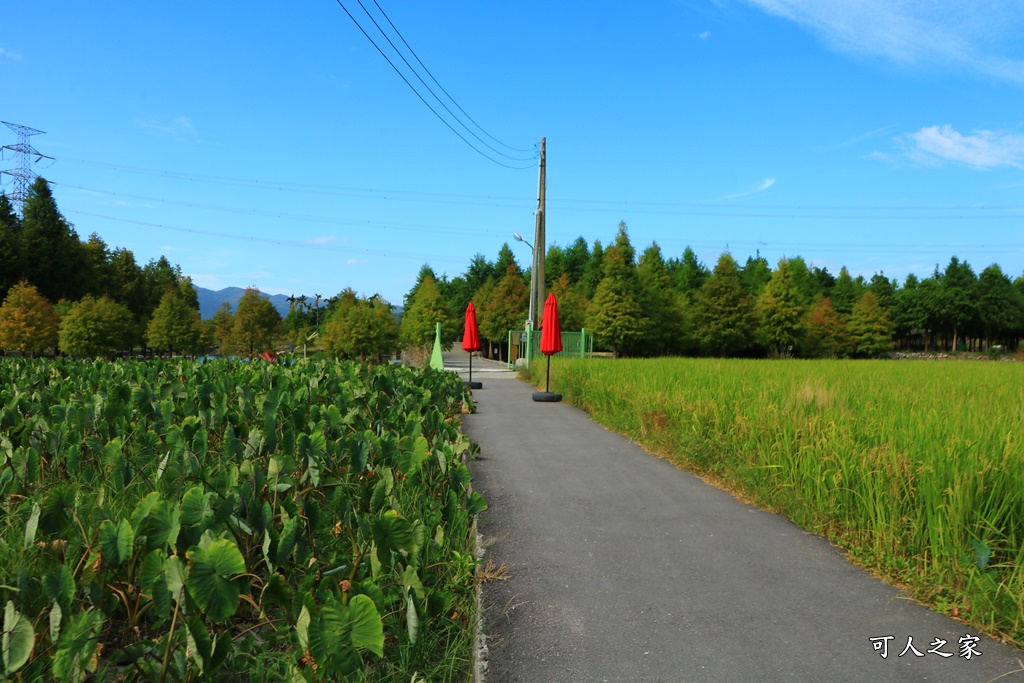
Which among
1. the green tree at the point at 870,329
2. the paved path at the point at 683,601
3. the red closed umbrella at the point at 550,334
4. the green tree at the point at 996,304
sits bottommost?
the paved path at the point at 683,601

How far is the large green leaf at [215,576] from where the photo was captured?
217 centimetres

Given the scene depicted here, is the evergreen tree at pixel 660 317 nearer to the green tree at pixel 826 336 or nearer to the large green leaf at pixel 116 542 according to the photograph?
the green tree at pixel 826 336

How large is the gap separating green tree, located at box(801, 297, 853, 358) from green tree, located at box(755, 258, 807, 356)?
3.06 metres

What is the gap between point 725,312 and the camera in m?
46.1

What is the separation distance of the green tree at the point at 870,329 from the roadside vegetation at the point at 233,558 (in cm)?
5543

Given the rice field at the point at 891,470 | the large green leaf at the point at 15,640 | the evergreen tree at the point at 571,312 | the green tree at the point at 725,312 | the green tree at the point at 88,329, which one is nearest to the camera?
the large green leaf at the point at 15,640

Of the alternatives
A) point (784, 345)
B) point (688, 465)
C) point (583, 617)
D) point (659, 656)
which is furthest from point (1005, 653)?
point (784, 345)

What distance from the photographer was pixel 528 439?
9297 mm

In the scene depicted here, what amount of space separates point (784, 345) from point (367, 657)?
51521 millimetres

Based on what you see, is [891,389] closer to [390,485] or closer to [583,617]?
[583,617]

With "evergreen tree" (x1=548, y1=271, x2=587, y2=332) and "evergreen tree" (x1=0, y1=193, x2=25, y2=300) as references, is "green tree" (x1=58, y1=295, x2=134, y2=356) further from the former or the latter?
"evergreen tree" (x1=548, y1=271, x2=587, y2=332)

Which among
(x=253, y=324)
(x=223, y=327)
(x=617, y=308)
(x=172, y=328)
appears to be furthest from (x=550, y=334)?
(x=223, y=327)

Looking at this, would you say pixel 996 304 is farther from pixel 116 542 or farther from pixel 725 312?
pixel 116 542

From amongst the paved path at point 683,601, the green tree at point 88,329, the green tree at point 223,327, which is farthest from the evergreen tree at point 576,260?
the paved path at point 683,601
